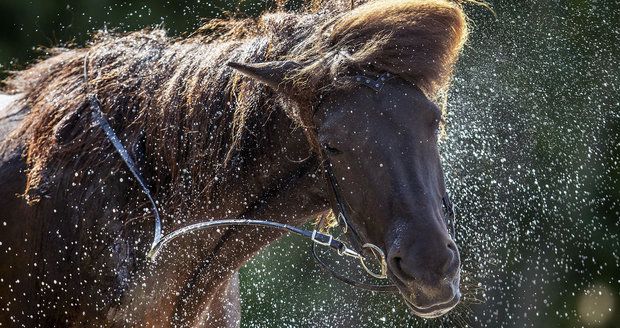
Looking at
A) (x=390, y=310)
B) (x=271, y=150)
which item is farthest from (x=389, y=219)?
(x=390, y=310)

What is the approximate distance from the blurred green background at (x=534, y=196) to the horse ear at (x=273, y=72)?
8.27ft

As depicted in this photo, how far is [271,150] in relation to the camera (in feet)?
10.1

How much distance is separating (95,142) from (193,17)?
4.74 m

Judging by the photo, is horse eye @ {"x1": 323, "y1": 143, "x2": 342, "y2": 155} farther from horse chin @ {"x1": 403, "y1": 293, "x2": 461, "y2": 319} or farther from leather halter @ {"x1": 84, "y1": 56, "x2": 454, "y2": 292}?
horse chin @ {"x1": 403, "y1": 293, "x2": 461, "y2": 319}

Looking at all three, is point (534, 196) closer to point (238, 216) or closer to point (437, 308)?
point (238, 216)

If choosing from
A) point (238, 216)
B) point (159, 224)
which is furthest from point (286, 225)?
point (159, 224)

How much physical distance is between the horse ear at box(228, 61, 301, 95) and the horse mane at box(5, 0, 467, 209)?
4 cm

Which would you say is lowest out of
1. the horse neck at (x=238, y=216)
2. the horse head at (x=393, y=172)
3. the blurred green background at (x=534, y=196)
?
the blurred green background at (x=534, y=196)

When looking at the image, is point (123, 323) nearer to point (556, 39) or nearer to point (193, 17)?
point (556, 39)

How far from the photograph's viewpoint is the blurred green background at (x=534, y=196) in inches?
215

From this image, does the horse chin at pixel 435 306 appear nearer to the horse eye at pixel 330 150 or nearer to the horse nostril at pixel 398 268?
the horse nostril at pixel 398 268

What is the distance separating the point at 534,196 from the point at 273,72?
3.08 metres

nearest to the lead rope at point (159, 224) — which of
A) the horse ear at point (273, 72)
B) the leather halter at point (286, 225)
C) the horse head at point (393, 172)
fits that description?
the leather halter at point (286, 225)

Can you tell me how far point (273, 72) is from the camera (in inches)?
113
